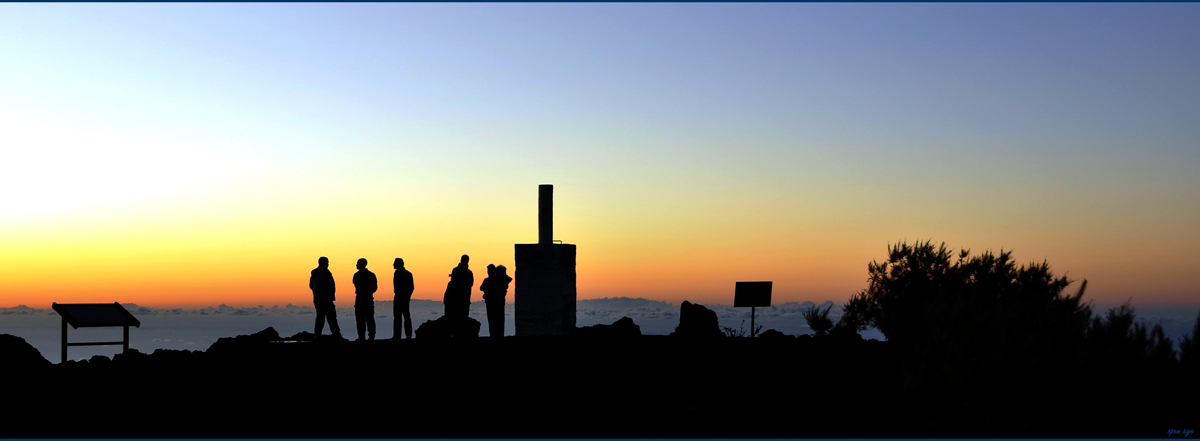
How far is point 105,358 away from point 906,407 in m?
13.5

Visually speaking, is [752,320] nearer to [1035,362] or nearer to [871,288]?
[871,288]

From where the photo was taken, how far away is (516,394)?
14086 mm

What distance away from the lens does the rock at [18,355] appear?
16.5 metres

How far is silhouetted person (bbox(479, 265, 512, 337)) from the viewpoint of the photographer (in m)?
19.3

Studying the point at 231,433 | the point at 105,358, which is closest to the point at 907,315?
the point at 231,433

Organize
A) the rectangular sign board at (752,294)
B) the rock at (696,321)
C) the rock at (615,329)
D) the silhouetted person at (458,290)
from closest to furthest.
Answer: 1. the silhouetted person at (458,290)
2. the rectangular sign board at (752,294)
3. the rock at (615,329)
4. the rock at (696,321)

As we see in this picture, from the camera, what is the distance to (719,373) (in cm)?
1583

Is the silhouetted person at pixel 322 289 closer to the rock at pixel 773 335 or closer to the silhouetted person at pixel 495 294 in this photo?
the silhouetted person at pixel 495 294

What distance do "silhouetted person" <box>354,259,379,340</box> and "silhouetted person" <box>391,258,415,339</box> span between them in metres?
0.43

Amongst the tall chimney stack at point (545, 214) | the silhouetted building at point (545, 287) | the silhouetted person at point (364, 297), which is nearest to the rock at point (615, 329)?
the silhouetted building at point (545, 287)

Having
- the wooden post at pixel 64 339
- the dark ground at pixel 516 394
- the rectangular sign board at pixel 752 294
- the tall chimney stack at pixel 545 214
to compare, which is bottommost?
the dark ground at pixel 516 394

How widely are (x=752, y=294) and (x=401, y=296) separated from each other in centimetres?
769

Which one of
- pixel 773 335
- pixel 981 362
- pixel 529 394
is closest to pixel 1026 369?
pixel 981 362

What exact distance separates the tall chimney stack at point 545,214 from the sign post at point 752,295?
4390mm
